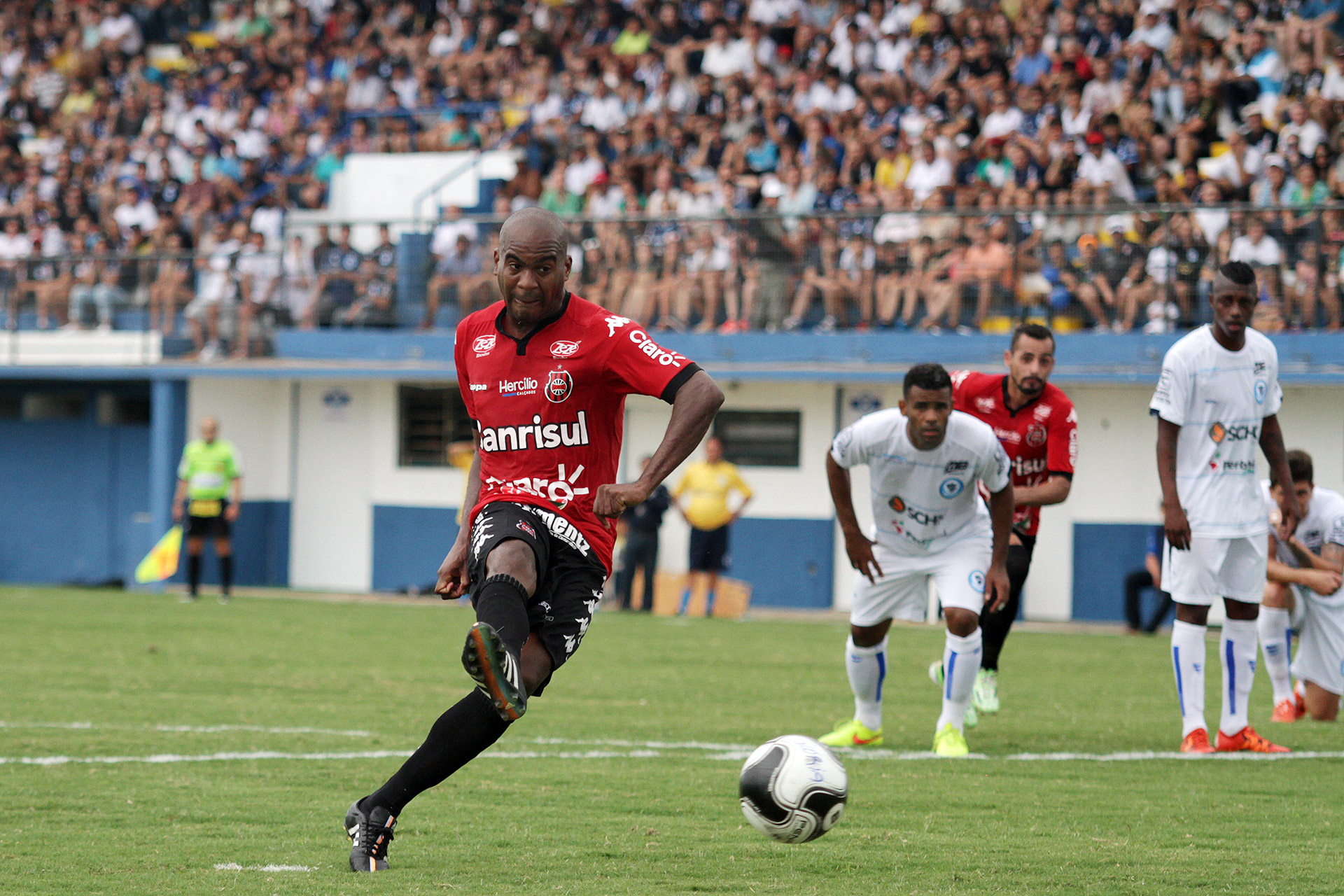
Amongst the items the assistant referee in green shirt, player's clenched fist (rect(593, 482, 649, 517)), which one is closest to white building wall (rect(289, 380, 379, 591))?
the assistant referee in green shirt

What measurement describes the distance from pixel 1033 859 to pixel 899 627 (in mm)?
12924

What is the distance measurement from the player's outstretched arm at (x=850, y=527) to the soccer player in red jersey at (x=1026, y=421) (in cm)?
108

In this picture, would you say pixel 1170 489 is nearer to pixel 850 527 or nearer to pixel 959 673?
pixel 959 673

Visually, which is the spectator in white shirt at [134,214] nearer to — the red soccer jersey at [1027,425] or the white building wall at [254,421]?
the white building wall at [254,421]

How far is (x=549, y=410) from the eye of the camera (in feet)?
18.1

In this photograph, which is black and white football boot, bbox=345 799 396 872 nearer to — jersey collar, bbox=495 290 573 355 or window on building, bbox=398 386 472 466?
jersey collar, bbox=495 290 573 355

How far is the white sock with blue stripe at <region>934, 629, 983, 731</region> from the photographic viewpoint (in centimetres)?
837

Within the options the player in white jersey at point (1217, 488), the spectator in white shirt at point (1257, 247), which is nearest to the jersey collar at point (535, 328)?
the player in white jersey at point (1217, 488)

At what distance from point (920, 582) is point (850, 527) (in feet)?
1.83

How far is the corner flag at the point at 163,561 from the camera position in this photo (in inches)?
899

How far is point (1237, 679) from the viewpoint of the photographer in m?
8.52

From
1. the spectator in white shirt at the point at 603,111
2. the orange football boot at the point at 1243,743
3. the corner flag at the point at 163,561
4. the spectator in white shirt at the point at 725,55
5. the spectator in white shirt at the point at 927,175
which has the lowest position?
the corner flag at the point at 163,561

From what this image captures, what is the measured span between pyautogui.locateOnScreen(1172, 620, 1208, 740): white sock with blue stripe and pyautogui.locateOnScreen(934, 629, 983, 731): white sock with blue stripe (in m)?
1.04

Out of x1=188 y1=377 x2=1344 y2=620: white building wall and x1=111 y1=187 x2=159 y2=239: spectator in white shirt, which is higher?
x1=111 y1=187 x2=159 y2=239: spectator in white shirt
